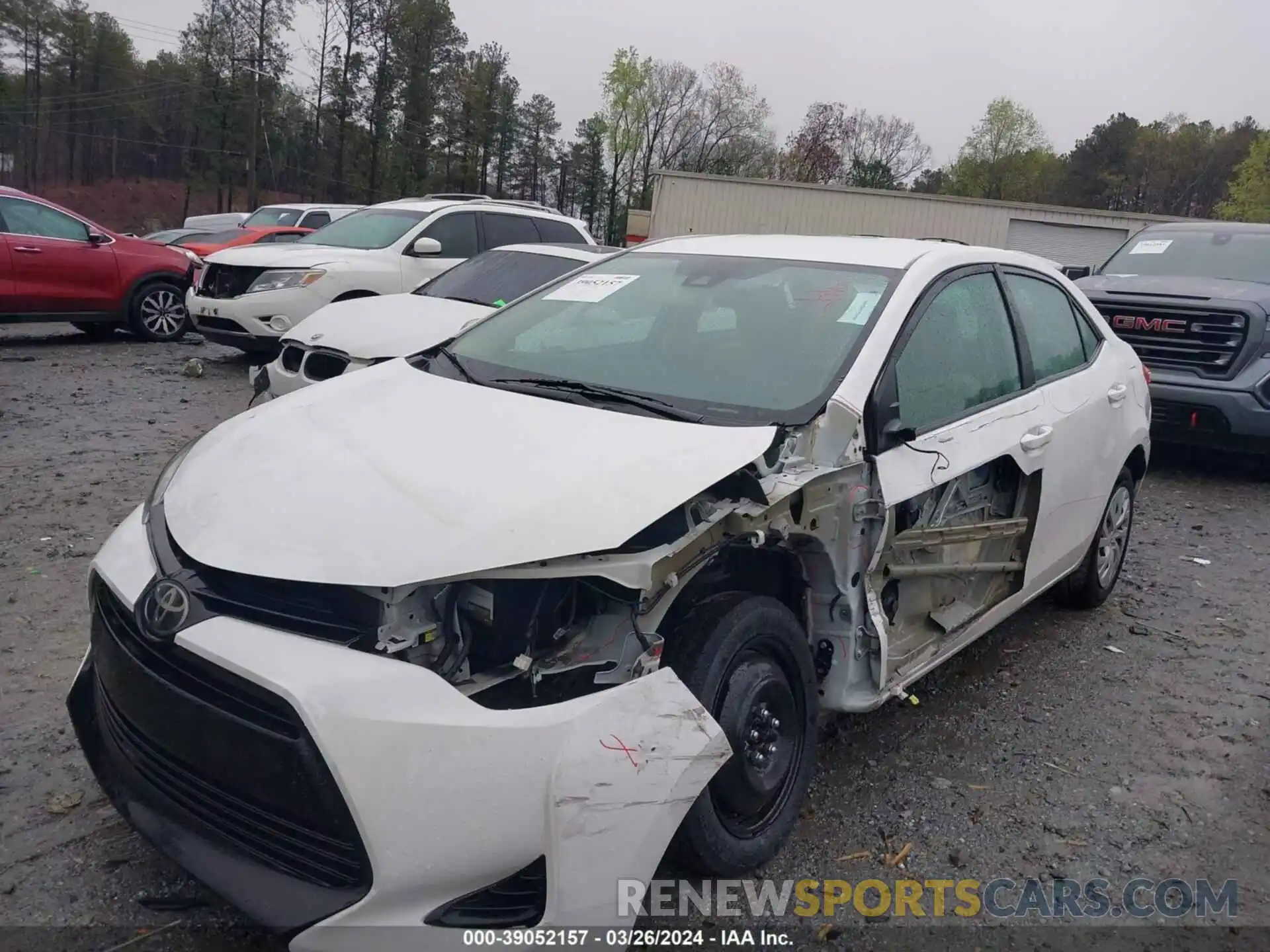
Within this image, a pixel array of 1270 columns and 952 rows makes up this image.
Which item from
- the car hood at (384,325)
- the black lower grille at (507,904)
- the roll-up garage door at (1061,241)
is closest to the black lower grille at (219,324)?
the car hood at (384,325)

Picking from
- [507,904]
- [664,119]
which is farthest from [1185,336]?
[664,119]

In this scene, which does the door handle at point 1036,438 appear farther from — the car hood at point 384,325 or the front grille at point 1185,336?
the front grille at point 1185,336

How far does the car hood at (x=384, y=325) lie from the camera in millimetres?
6633

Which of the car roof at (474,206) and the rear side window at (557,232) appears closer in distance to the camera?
the car roof at (474,206)

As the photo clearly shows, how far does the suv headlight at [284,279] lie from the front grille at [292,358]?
293cm

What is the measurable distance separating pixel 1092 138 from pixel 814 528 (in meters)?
75.2

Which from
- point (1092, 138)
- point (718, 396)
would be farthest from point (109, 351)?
point (1092, 138)

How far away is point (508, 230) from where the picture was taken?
1070 cm

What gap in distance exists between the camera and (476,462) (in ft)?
8.58

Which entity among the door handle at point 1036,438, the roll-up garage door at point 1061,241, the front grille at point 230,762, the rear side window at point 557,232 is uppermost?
the roll-up garage door at point 1061,241

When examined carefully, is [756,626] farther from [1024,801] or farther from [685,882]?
[1024,801]

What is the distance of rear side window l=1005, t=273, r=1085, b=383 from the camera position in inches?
162

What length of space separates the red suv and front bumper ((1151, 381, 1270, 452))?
10.5 meters

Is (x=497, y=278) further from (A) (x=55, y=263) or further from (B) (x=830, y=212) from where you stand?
(B) (x=830, y=212)
